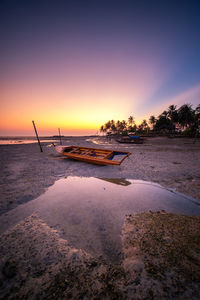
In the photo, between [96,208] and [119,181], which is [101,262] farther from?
[119,181]

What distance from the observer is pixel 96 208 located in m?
3.34

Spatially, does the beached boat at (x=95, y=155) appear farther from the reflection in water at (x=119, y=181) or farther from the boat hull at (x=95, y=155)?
the reflection in water at (x=119, y=181)

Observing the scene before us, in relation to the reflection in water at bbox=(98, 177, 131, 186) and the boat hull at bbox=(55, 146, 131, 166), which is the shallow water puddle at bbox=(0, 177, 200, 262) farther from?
the boat hull at bbox=(55, 146, 131, 166)

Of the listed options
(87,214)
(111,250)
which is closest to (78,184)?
(87,214)

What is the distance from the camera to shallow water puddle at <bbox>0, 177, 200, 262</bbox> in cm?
232

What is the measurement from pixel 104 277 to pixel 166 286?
0.89 m

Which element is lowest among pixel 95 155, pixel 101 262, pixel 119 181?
pixel 119 181

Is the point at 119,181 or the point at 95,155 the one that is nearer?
the point at 119,181

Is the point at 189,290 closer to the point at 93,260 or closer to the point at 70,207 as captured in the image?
the point at 93,260

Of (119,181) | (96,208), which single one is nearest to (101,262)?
(96,208)

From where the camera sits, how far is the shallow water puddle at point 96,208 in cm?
232

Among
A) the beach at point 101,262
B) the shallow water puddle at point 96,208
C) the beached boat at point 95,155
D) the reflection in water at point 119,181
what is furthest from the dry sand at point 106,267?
the beached boat at point 95,155

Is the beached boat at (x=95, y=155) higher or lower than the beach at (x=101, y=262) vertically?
higher

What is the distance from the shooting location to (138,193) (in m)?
4.18
